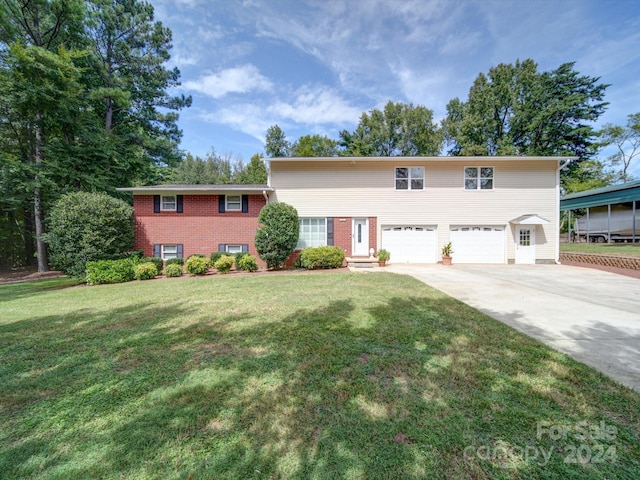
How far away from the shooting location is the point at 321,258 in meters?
11.4

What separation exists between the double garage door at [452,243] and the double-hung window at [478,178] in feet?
6.84

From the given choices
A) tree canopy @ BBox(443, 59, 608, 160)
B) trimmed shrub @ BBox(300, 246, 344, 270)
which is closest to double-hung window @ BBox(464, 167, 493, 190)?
trimmed shrub @ BBox(300, 246, 344, 270)

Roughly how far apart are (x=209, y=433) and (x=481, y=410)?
7.37 ft

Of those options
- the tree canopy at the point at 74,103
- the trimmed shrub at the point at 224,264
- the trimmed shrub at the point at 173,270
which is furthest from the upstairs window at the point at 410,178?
the tree canopy at the point at 74,103

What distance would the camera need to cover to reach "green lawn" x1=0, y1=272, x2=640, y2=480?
174 cm

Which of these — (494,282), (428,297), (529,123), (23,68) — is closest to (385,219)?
(494,282)

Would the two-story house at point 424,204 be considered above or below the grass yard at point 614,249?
above

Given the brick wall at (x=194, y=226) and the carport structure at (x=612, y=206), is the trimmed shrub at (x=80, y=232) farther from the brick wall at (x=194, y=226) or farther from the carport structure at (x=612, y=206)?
the carport structure at (x=612, y=206)

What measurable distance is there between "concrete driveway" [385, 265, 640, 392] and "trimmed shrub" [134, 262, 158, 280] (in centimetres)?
998

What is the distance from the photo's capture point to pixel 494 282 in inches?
312

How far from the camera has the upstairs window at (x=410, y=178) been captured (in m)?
13.6

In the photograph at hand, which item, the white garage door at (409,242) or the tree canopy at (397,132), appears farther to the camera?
the tree canopy at (397,132)

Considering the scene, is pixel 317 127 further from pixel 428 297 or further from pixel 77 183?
pixel 428 297

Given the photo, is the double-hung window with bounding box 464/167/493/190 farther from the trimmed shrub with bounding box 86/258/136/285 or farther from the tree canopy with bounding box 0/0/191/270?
the tree canopy with bounding box 0/0/191/270
